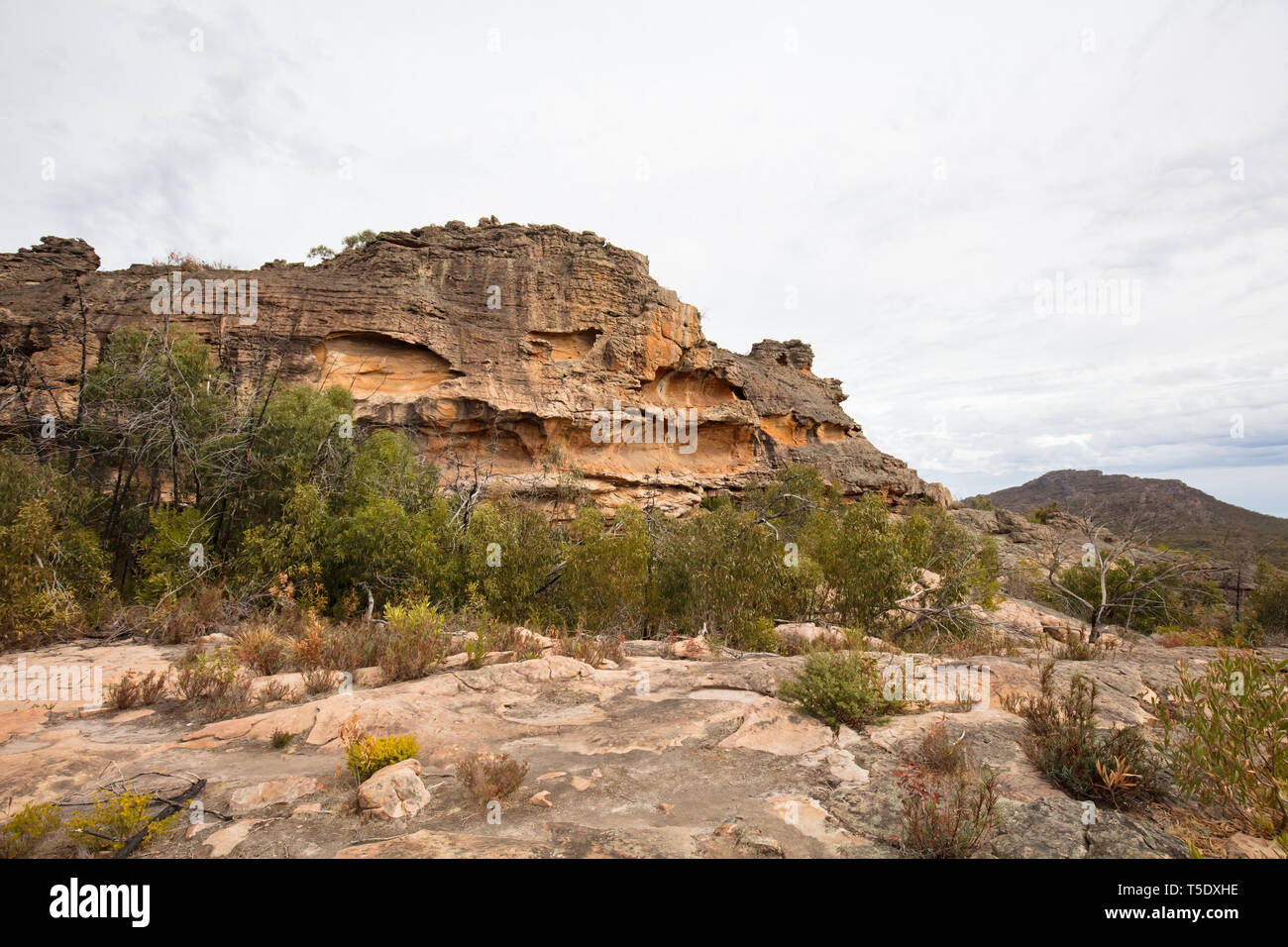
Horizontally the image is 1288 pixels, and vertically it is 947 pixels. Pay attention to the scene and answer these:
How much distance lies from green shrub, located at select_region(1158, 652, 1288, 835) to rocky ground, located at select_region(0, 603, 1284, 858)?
9.3 inches

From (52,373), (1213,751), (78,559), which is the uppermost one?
(52,373)

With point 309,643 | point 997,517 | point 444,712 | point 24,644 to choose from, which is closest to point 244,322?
point 24,644

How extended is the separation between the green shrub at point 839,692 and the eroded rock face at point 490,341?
651 inches

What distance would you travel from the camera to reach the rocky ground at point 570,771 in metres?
3.06

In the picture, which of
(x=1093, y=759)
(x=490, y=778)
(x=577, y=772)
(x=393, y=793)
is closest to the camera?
(x=393, y=793)

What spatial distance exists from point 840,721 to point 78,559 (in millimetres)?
10921

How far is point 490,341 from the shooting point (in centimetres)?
2355

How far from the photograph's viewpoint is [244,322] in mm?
20938

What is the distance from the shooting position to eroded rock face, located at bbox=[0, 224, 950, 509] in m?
20.7

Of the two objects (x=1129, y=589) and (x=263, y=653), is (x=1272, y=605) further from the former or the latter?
(x=263, y=653)

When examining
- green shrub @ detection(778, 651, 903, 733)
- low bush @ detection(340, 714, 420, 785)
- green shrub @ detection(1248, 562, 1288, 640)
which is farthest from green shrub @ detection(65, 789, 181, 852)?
green shrub @ detection(1248, 562, 1288, 640)

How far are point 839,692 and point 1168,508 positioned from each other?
13.3 meters

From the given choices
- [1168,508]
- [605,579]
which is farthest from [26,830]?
[1168,508]
